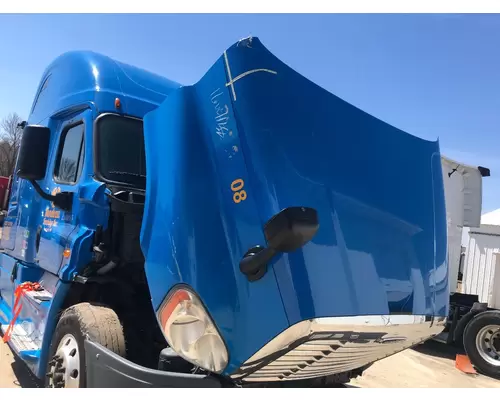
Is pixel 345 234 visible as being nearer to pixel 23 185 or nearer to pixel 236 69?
pixel 236 69

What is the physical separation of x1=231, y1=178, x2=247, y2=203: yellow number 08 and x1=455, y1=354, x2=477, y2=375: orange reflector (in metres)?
6.48

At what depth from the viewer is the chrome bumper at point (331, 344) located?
2045 mm

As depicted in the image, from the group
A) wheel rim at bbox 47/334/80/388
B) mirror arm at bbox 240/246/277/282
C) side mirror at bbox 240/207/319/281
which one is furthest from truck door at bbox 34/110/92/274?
side mirror at bbox 240/207/319/281

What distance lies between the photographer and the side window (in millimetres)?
3838

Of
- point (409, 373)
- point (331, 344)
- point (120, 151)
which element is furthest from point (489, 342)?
point (120, 151)

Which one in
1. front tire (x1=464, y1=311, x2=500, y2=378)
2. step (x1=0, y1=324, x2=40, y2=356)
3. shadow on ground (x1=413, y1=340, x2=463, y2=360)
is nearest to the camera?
step (x1=0, y1=324, x2=40, y2=356)

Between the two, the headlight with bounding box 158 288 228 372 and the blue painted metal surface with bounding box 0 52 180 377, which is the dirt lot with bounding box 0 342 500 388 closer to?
the blue painted metal surface with bounding box 0 52 180 377

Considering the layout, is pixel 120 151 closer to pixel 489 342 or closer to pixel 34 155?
pixel 34 155

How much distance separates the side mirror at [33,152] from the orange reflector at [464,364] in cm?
667

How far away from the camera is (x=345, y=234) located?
2176mm

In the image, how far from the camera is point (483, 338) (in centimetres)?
741

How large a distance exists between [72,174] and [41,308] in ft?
3.63

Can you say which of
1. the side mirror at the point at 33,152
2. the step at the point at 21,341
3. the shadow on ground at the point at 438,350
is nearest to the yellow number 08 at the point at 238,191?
the side mirror at the point at 33,152

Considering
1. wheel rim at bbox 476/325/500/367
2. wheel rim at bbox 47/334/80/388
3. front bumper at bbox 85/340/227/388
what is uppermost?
front bumper at bbox 85/340/227/388
